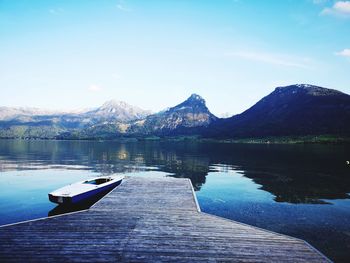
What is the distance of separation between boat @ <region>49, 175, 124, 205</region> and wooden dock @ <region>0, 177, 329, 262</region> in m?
7.25

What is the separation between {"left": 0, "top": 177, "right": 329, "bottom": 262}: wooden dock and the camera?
39.4 ft

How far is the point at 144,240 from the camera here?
543 inches

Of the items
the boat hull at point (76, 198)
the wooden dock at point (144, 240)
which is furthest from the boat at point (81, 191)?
the wooden dock at point (144, 240)

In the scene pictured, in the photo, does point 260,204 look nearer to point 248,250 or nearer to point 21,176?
point 248,250

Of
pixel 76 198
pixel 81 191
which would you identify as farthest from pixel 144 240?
pixel 81 191

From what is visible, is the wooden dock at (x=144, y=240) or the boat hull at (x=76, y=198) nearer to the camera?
the wooden dock at (x=144, y=240)

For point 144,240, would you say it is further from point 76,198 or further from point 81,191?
point 81,191

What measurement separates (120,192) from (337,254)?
63.7ft

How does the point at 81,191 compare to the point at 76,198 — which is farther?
the point at 81,191

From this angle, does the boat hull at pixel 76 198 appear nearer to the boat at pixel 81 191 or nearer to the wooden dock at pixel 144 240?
the boat at pixel 81 191

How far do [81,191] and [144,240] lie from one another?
15642 millimetres

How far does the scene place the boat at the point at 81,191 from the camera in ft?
83.1

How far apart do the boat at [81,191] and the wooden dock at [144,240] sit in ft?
23.8

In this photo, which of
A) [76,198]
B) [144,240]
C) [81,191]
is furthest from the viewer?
[81,191]
